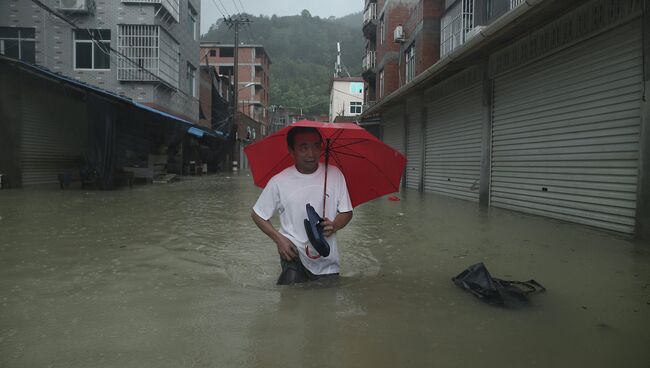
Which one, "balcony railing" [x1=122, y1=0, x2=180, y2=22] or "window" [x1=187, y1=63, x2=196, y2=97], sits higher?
"balcony railing" [x1=122, y1=0, x2=180, y2=22]

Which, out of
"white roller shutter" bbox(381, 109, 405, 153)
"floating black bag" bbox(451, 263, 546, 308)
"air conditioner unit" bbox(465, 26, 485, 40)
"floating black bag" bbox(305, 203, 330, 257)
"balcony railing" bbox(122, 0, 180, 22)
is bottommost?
"floating black bag" bbox(451, 263, 546, 308)

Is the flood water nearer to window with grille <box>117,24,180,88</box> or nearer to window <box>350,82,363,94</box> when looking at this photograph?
window with grille <box>117,24,180,88</box>

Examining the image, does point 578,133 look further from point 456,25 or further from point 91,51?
point 91,51

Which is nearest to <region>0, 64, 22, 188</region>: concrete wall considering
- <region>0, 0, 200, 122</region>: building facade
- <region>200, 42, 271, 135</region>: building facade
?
<region>0, 0, 200, 122</region>: building facade

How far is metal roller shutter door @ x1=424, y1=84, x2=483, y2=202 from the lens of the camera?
41.1 ft

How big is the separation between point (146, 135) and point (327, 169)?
61.1 ft

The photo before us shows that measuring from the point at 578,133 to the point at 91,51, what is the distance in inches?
793

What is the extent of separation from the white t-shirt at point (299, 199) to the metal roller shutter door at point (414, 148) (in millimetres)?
14959

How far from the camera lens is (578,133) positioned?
790 cm

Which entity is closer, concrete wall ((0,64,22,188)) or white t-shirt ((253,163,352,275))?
white t-shirt ((253,163,352,275))

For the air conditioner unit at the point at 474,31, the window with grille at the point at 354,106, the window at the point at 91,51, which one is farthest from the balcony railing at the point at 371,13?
the window with grille at the point at 354,106

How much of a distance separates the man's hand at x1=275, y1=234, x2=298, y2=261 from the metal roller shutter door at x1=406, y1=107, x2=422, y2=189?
1513 cm

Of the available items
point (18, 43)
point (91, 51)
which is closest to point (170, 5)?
point (91, 51)

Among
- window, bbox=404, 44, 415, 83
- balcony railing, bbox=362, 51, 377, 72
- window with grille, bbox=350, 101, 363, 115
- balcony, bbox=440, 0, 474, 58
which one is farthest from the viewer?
window with grille, bbox=350, 101, 363, 115
